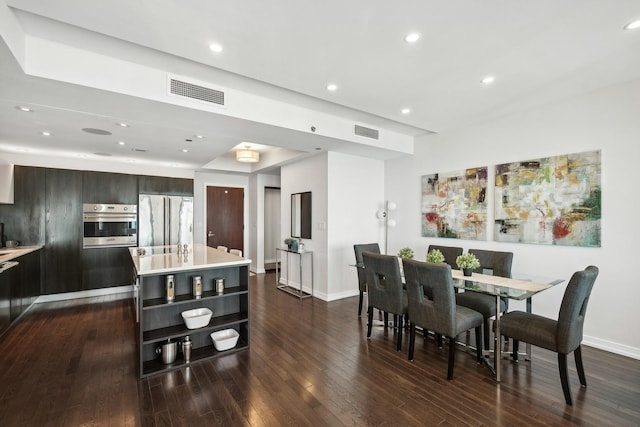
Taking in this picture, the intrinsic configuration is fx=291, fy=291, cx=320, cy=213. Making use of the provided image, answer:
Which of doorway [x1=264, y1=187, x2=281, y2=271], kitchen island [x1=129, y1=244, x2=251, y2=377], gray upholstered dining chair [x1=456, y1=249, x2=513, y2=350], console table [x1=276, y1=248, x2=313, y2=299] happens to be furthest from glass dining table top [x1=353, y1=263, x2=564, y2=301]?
doorway [x1=264, y1=187, x2=281, y2=271]

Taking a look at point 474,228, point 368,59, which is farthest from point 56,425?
point 474,228

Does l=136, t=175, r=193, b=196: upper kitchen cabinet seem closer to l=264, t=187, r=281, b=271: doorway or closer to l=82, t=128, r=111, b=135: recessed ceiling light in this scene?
l=82, t=128, r=111, b=135: recessed ceiling light

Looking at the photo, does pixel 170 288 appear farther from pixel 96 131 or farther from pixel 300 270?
pixel 300 270

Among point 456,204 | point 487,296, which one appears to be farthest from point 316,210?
point 487,296

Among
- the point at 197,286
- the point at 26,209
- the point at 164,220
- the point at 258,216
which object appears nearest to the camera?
the point at 197,286

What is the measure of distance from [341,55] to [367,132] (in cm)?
204

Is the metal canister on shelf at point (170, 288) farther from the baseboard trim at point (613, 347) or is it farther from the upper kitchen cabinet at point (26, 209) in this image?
the baseboard trim at point (613, 347)

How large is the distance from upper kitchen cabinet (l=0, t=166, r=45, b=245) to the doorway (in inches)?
168

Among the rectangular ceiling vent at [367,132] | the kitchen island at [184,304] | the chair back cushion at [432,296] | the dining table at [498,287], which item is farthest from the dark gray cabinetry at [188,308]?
the rectangular ceiling vent at [367,132]

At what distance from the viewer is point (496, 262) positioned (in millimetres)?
3510

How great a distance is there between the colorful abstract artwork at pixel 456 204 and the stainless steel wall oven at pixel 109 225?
5.39 m

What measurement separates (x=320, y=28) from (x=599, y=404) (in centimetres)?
353

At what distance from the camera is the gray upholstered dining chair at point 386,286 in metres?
3.08

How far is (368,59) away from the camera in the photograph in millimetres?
2598
